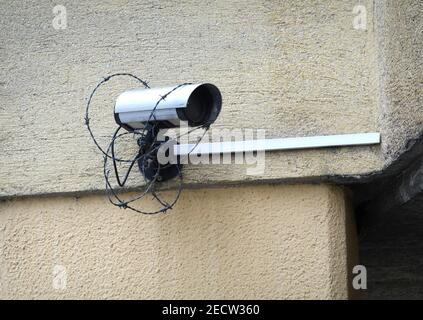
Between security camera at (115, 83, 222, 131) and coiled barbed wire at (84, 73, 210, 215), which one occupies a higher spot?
security camera at (115, 83, 222, 131)

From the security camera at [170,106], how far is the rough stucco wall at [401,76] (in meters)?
0.78

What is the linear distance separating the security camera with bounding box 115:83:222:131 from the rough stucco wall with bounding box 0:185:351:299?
1.52 feet

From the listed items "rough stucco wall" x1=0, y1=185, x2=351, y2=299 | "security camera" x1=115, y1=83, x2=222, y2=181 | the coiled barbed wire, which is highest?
"security camera" x1=115, y1=83, x2=222, y2=181

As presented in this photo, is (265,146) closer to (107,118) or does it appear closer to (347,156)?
(347,156)

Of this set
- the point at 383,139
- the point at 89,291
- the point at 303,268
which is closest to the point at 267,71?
the point at 383,139

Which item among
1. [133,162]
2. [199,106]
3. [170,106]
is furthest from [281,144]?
[133,162]

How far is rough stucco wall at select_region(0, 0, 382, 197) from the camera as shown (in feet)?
13.5

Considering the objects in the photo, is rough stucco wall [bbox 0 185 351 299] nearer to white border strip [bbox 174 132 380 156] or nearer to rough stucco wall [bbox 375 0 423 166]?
white border strip [bbox 174 132 380 156]

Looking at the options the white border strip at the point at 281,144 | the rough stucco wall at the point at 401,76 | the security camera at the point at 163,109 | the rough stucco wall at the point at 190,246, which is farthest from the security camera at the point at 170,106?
the rough stucco wall at the point at 401,76

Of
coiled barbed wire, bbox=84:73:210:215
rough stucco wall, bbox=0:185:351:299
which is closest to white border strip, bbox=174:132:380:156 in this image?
coiled barbed wire, bbox=84:73:210:215

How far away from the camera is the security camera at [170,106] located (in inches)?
151

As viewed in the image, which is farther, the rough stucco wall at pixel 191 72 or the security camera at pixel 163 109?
the rough stucco wall at pixel 191 72

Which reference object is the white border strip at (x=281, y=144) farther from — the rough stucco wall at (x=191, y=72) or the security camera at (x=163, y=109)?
the security camera at (x=163, y=109)

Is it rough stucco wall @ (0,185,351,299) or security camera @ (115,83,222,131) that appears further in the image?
rough stucco wall @ (0,185,351,299)
